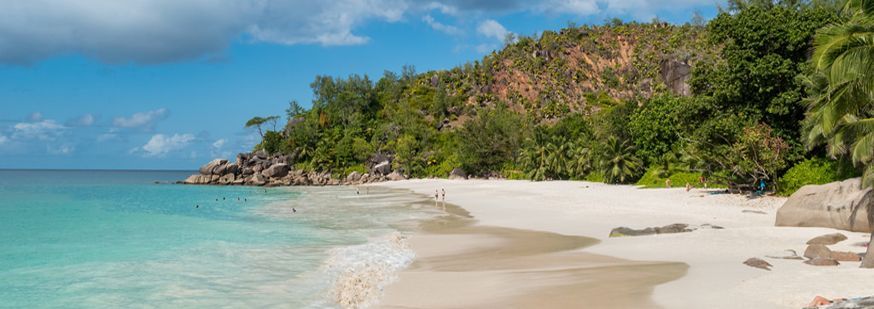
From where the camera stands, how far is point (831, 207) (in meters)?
18.8

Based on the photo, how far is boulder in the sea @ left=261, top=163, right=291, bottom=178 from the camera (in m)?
113

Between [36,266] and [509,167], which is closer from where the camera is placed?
[36,266]

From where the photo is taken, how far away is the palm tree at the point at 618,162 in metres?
53.5

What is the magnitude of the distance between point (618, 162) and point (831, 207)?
117 feet

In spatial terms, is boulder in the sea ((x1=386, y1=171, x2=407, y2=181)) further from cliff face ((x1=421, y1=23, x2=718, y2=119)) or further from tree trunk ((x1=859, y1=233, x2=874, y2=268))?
tree trunk ((x1=859, y1=233, x2=874, y2=268))

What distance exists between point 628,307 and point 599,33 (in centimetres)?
19016

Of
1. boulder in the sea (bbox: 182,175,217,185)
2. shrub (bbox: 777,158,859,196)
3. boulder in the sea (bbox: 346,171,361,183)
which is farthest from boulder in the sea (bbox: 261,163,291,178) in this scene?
shrub (bbox: 777,158,859,196)

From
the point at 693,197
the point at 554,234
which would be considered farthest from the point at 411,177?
the point at 554,234

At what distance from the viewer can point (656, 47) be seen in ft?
562

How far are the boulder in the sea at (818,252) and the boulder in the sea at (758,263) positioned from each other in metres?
1.37

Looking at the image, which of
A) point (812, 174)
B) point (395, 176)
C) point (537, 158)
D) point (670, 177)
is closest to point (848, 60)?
point (812, 174)

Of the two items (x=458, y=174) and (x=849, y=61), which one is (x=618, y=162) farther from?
(x=849, y=61)

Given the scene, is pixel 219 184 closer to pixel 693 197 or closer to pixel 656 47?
pixel 693 197

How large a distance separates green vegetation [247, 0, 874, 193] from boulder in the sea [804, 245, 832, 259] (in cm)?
297
